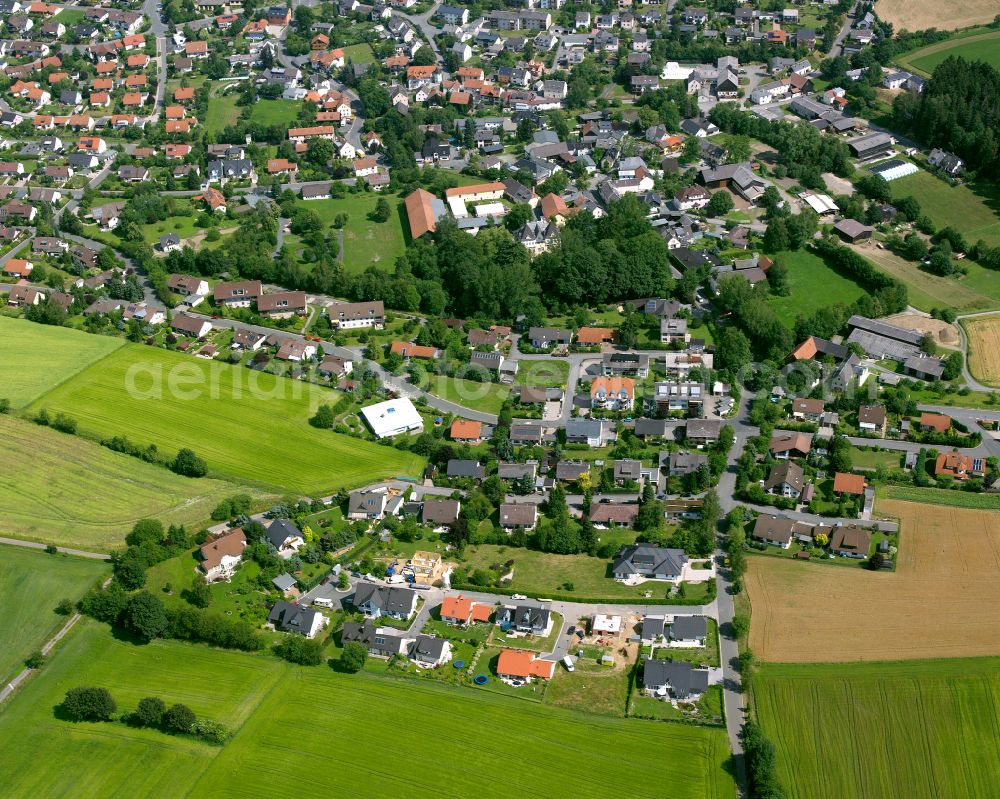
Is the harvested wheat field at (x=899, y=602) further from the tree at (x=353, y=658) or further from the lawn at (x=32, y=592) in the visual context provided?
the lawn at (x=32, y=592)

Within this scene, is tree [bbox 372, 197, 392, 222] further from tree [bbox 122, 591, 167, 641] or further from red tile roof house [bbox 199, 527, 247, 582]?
tree [bbox 122, 591, 167, 641]

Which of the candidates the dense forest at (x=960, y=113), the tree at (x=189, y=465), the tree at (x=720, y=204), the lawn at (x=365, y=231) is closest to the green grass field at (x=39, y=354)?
the tree at (x=189, y=465)

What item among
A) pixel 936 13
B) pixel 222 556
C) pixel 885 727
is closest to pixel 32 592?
pixel 222 556

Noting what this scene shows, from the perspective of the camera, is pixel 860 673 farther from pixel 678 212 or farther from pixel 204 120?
pixel 204 120

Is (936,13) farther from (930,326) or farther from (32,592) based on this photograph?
(32,592)

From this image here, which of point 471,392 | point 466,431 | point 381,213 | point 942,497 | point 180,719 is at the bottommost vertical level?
point 180,719

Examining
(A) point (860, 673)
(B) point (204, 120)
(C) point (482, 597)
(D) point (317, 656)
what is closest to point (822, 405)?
(A) point (860, 673)
